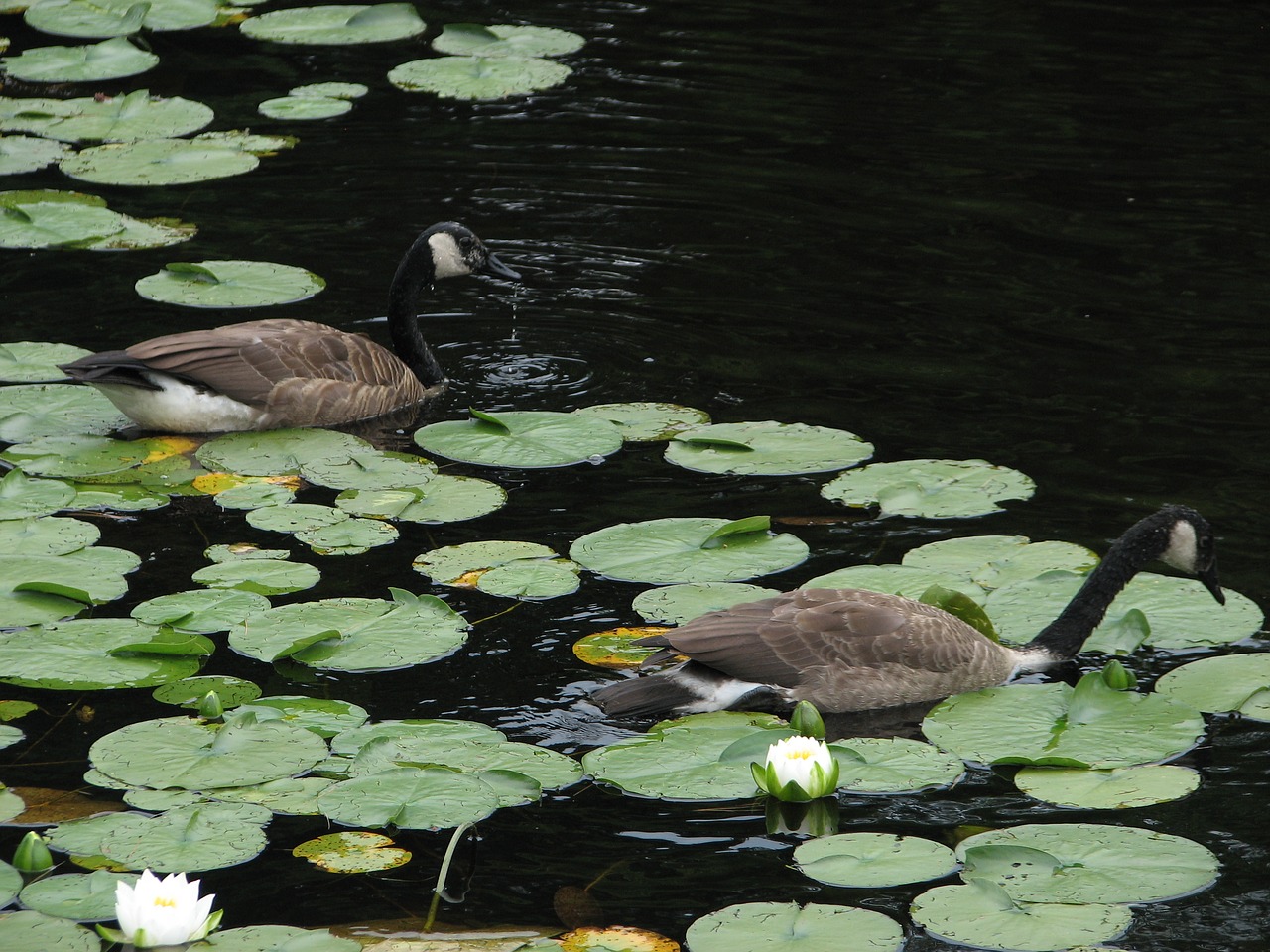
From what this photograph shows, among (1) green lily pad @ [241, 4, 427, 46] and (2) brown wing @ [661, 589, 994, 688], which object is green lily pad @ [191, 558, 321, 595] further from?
(1) green lily pad @ [241, 4, 427, 46]

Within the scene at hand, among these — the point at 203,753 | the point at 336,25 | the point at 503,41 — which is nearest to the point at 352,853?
the point at 203,753

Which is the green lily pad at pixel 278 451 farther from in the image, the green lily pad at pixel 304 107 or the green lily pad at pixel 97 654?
the green lily pad at pixel 304 107

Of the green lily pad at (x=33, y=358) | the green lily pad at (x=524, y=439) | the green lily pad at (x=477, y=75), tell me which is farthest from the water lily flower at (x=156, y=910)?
the green lily pad at (x=477, y=75)

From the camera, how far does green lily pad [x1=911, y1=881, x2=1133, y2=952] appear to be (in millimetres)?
4754

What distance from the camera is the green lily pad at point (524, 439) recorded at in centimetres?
815

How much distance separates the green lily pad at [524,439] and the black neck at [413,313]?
0.93 m

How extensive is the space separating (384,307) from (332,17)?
4955mm

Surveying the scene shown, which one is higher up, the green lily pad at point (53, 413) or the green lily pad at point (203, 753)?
the green lily pad at point (53, 413)

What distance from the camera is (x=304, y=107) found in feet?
41.7

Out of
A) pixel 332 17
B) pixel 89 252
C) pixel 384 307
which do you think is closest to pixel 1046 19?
pixel 332 17

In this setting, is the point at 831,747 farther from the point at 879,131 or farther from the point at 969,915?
the point at 879,131

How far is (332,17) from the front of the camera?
564 inches

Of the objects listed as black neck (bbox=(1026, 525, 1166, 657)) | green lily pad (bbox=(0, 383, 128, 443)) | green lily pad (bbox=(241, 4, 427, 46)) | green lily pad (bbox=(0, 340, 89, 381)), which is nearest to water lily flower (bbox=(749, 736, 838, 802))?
black neck (bbox=(1026, 525, 1166, 657))

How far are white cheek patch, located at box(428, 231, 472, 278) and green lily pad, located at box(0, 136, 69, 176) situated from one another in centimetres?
359
